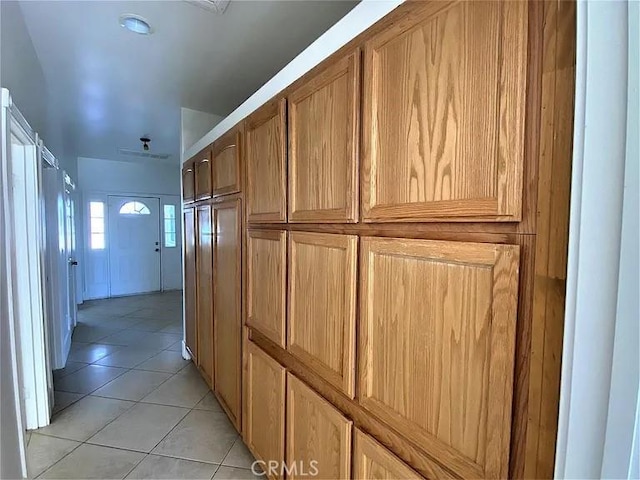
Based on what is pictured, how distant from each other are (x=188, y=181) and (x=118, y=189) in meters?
4.56

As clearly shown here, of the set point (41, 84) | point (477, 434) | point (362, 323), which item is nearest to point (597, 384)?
point (477, 434)

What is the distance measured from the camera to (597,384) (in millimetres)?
511

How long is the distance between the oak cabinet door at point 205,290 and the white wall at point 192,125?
43.8 inches

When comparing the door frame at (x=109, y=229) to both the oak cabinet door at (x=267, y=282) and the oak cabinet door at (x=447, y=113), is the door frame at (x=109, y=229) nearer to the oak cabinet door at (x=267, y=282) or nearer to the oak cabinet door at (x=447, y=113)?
the oak cabinet door at (x=267, y=282)

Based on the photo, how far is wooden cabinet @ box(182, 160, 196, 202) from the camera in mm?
3044

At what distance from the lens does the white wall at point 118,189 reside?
6.49 meters

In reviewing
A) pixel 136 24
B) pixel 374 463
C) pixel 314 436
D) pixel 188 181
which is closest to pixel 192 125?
pixel 188 181

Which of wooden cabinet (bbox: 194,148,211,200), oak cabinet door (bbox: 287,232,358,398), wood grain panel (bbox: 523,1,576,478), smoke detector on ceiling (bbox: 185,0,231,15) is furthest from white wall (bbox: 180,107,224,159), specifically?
wood grain panel (bbox: 523,1,576,478)

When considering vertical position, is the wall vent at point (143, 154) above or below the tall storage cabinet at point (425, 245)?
above

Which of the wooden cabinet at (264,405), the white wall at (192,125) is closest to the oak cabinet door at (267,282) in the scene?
the wooden cabinet at (264,405)

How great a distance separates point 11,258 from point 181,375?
1893mm

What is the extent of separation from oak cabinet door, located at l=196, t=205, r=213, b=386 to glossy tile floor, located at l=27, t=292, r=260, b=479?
311 millimetres

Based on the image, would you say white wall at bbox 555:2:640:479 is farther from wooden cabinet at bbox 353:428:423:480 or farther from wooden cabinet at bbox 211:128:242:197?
wooden cabinet at bbox 211:128:242:197

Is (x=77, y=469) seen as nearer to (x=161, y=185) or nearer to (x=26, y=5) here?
(x=26, y=5)
